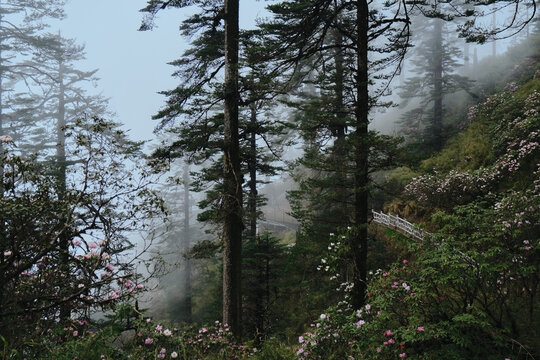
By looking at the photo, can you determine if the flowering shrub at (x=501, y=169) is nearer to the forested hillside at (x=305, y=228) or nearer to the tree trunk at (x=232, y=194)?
the forested hillside at (x=305, y=228)

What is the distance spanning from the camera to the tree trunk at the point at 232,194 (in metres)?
7.19

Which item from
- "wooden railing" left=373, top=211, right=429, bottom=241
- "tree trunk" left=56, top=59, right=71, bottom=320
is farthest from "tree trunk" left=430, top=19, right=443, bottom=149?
"tree trunk" left=56, top=59, right=71, bottom=320

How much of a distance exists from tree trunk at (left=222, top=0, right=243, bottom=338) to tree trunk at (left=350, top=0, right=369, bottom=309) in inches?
113

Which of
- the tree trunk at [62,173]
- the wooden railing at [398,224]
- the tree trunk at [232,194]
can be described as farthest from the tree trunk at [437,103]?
the tree trunk at [62,173]

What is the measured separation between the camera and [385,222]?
1395cm

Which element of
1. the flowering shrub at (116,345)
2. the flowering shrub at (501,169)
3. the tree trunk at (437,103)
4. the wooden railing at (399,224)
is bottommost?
the wooden railing at (399,224)

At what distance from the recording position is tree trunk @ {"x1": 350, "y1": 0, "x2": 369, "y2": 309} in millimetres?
5660

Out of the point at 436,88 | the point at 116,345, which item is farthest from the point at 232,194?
the point at 436,88

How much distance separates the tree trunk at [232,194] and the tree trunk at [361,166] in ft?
9.38

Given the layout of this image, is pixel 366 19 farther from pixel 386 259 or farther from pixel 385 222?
pixel 385 222

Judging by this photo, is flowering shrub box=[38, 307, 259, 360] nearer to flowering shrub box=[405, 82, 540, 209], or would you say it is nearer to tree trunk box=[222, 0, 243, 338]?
tree trunk box=[222, 0, 243, 338]

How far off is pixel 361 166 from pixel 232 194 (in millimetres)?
3344

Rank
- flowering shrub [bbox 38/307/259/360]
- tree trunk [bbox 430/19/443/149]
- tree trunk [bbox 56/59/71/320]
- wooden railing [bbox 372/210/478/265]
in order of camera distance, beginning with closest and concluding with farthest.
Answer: flowering shrub [bbox 38/307/259/360] → tree trunk [bbox 56/59/71/320] → wooden railing [bbox 372/210/478/265] → tree trunk [bbox 430/19/443/149]

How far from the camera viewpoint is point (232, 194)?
7.55 m
